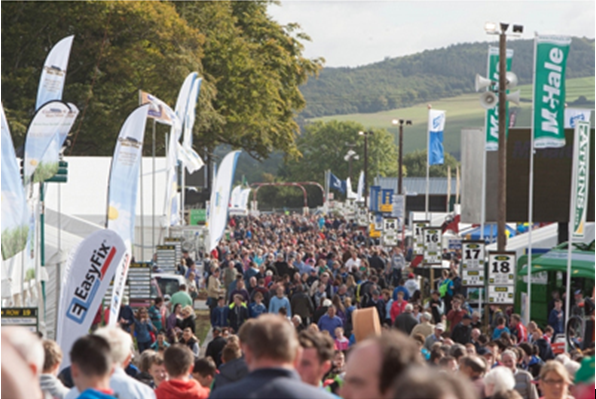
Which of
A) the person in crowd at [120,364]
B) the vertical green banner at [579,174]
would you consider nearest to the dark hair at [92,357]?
the person in crowd at [120,364]

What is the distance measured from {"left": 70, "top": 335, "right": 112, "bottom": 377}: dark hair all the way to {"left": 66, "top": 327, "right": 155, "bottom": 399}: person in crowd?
0.13 meters

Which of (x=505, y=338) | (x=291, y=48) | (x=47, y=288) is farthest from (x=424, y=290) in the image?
(x=291, y=48)

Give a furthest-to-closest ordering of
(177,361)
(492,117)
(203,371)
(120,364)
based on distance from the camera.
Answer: (492,117) → (203,371) → (177,361) → (120,364)

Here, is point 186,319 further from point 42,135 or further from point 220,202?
point 220,202

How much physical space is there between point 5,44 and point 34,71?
1675 mm

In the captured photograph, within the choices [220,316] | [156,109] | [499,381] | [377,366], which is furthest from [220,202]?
[377,366]

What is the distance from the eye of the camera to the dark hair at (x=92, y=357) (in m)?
4.85

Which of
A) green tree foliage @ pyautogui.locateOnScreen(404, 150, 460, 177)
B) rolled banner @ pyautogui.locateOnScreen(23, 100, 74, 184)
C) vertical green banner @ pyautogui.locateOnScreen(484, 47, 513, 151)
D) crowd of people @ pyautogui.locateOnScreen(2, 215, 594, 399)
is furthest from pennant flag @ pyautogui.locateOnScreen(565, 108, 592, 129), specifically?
green tree foliage @ pyautogui.locateOnScreen(404, 150, 460, 177)

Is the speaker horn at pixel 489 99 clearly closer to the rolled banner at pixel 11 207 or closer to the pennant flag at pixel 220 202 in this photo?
the pennant flag at pixel 220 202

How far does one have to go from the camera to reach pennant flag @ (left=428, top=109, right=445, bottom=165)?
119ft

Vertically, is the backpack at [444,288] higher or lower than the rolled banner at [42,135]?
lower

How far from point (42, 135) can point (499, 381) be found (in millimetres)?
9700

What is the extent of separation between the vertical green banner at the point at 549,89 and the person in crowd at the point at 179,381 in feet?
42.0

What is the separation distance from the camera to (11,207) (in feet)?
42.1
